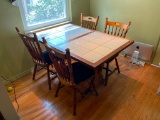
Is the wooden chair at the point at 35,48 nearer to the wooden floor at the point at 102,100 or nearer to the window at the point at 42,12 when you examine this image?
the wooden floor at the point at 102,100

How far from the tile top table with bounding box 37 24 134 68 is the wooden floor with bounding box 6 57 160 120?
0.72m

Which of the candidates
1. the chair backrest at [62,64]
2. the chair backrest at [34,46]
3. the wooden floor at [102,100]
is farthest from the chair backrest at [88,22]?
the chair backrest at [62,64]

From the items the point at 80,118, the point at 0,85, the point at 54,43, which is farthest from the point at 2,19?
the point at 80,118

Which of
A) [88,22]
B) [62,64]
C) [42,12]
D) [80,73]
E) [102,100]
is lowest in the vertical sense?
[102,100]

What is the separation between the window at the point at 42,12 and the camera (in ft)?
6.65

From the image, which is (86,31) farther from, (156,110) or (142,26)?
(156,110)

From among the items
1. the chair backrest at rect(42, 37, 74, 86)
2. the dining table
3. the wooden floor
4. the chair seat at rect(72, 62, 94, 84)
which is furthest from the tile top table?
the wooden floor

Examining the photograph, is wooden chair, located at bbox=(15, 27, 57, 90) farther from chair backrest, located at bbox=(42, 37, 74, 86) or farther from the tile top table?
chair backrest, located at bbox=(42, 37, 74, 86)

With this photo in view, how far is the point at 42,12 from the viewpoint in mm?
2254

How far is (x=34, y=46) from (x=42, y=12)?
887 millimetres

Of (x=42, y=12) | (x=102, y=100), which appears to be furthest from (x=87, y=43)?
(x=42, y=12)

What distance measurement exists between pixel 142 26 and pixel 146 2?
0.40 meters

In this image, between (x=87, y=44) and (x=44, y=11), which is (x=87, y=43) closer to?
(x=87, y=44)

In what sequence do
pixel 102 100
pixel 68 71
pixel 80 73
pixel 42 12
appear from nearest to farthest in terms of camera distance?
1. pixel 68 71
2. pixel 80 73
3. pixel 102 100
4. pixel 42 12
